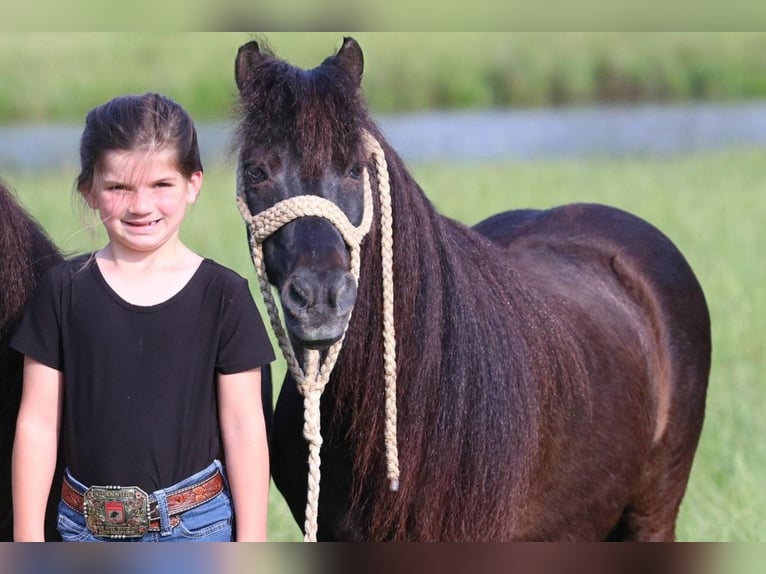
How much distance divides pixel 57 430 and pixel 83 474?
0.13 metres

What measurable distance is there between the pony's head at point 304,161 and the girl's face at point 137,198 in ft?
0.91

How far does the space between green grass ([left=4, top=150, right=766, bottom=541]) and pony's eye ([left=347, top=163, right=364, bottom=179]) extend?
0.59 meters

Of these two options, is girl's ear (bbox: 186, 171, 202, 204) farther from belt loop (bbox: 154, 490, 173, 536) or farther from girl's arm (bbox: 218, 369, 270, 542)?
belt loop (bbox: 154, 490, 173, 536)

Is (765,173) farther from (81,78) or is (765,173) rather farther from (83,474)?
(83,474)

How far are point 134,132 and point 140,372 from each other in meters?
0.55

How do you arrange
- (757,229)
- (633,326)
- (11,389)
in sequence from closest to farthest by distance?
(11,389) → (633,326) → (757,229)

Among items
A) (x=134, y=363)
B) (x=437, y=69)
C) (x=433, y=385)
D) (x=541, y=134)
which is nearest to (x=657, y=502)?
(x=433, y=385)

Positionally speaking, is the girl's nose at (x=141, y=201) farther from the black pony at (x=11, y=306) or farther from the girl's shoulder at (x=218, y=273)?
the black pony at (x=11, y=306)

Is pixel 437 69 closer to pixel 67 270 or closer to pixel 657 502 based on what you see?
pixel 657 502

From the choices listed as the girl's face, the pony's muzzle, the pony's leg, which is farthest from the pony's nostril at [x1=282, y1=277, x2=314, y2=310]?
the pony's leg

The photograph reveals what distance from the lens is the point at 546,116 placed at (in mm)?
20406

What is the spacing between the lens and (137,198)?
2729 mm

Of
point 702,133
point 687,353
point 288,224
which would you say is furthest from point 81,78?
point 288,224

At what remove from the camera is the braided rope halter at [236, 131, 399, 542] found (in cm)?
289
